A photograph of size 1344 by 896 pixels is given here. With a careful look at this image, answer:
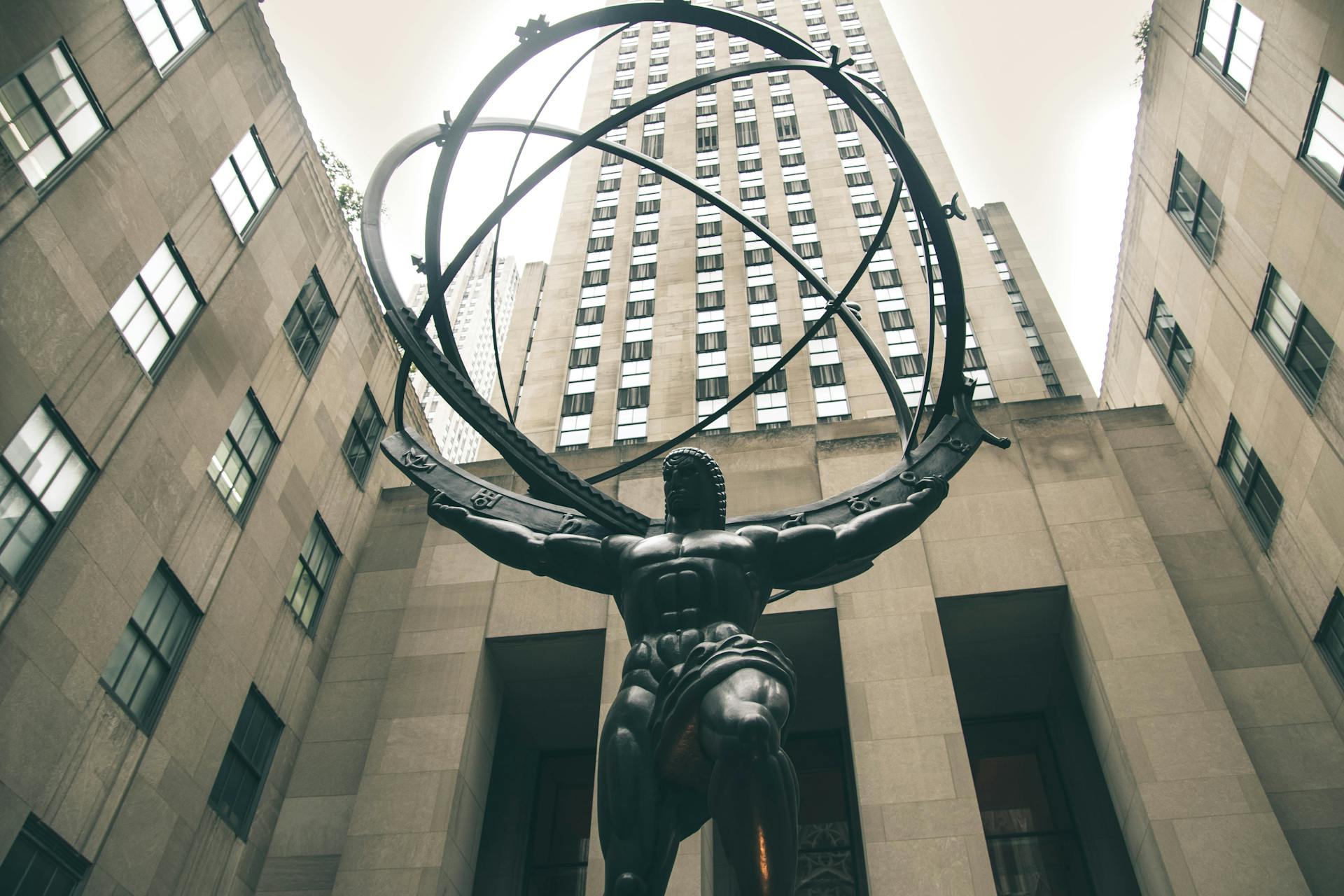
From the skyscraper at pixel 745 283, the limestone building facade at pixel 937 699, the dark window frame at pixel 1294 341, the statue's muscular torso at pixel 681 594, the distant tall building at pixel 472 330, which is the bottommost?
the distant tall building at pixel 472 330

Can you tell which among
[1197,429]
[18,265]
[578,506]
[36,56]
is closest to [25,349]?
[18,265]

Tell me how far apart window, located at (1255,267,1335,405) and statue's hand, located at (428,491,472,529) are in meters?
15.5

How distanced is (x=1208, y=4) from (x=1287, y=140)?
5055mm

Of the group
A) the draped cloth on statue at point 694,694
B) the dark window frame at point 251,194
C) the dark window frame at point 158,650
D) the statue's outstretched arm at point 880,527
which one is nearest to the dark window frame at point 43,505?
the dark window frame at point 158,650

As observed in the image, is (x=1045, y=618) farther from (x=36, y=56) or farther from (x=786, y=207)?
(x=786, y=207)

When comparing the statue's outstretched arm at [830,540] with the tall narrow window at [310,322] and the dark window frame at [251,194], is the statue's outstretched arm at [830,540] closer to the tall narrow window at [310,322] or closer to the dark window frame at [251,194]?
the dark window frame at [251,194]

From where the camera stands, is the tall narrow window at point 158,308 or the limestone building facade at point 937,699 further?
the limestone building facade at point 937,699

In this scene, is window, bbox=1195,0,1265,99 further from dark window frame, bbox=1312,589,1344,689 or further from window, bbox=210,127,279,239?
window, bbox=210,127,279,239

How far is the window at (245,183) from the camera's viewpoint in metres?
17.7

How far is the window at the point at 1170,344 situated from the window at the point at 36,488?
71.8ft

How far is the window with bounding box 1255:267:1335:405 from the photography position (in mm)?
16359

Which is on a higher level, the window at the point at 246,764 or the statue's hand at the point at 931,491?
the statue's hand at the point at 931,491

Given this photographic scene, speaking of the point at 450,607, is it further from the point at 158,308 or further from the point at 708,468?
the point at 708,468

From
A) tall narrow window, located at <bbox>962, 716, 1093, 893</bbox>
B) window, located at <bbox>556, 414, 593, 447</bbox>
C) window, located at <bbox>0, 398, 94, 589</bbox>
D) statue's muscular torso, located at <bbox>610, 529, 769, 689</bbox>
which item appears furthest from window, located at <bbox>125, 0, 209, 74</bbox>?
tall narrow window, located at <bbox>962, 716, 1093, 893</bbox>
